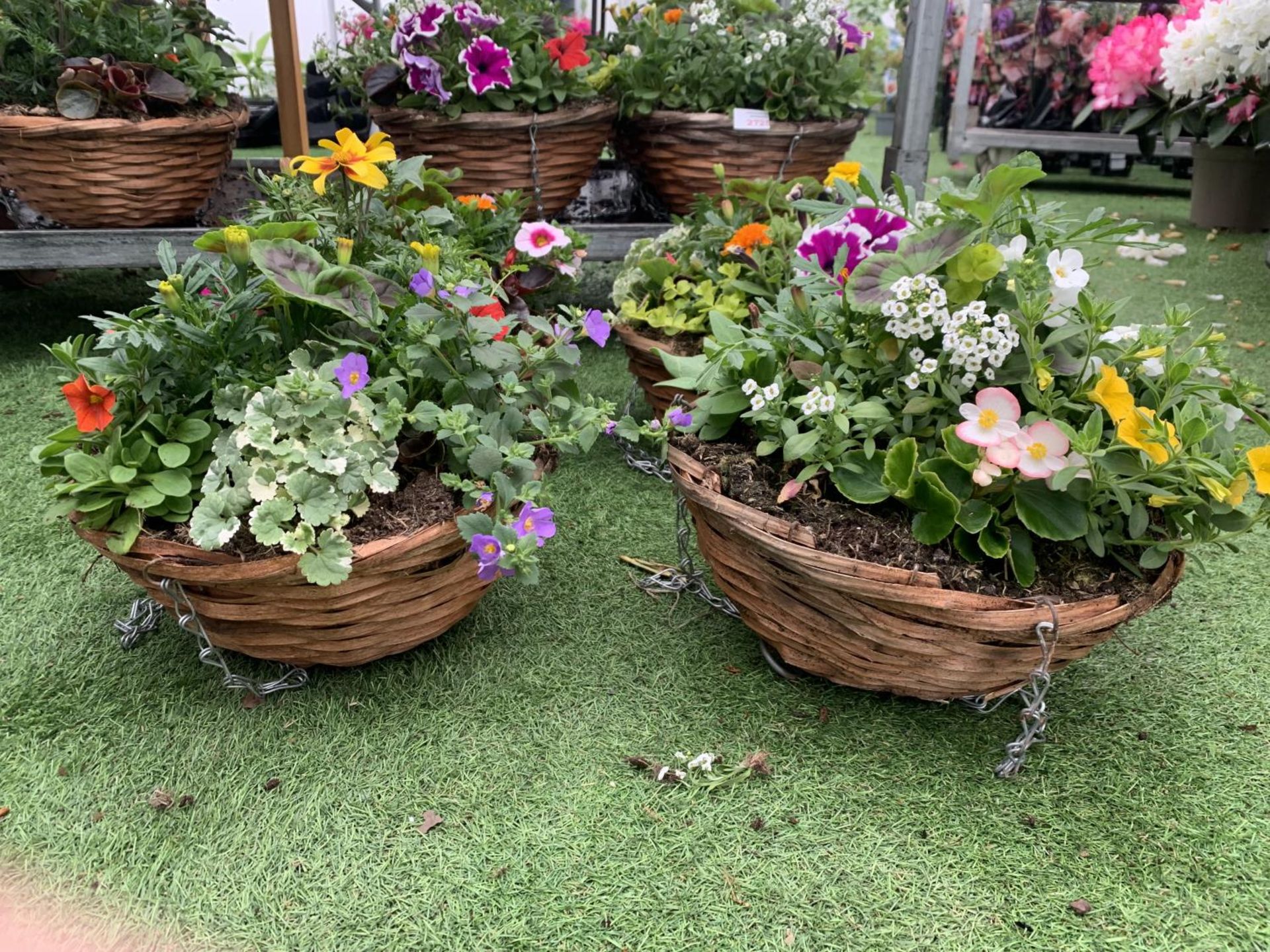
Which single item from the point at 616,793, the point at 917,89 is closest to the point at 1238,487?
the point at 616,793

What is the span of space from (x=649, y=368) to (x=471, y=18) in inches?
36.8

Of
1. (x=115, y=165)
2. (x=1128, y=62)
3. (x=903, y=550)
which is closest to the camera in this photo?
(x=903, y=550)

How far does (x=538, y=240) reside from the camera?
5.48 ft

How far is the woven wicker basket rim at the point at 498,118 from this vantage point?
208 cm

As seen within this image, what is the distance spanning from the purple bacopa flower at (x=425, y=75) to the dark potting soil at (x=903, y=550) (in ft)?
4.46

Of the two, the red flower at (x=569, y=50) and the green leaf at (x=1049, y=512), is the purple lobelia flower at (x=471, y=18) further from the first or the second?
the green leaf at (x=1049, y=512)

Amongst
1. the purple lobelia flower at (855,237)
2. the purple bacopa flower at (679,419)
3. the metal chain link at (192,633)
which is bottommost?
the metal chain link at (192,633)

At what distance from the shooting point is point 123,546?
1006 millimetres

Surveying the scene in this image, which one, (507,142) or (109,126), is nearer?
(109,126)

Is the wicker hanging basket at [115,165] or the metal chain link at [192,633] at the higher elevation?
the wicker hanging basket at [115,165]

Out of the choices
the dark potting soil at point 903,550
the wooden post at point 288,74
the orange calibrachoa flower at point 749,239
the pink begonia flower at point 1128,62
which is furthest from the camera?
the pink begonia flower at point 1128,62

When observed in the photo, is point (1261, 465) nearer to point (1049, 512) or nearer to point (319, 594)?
point (1049, 512)

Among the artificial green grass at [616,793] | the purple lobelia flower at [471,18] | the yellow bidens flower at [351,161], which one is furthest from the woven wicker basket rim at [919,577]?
the purple lobelia flower at [471,18]

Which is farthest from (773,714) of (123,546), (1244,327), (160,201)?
(1244,327)
